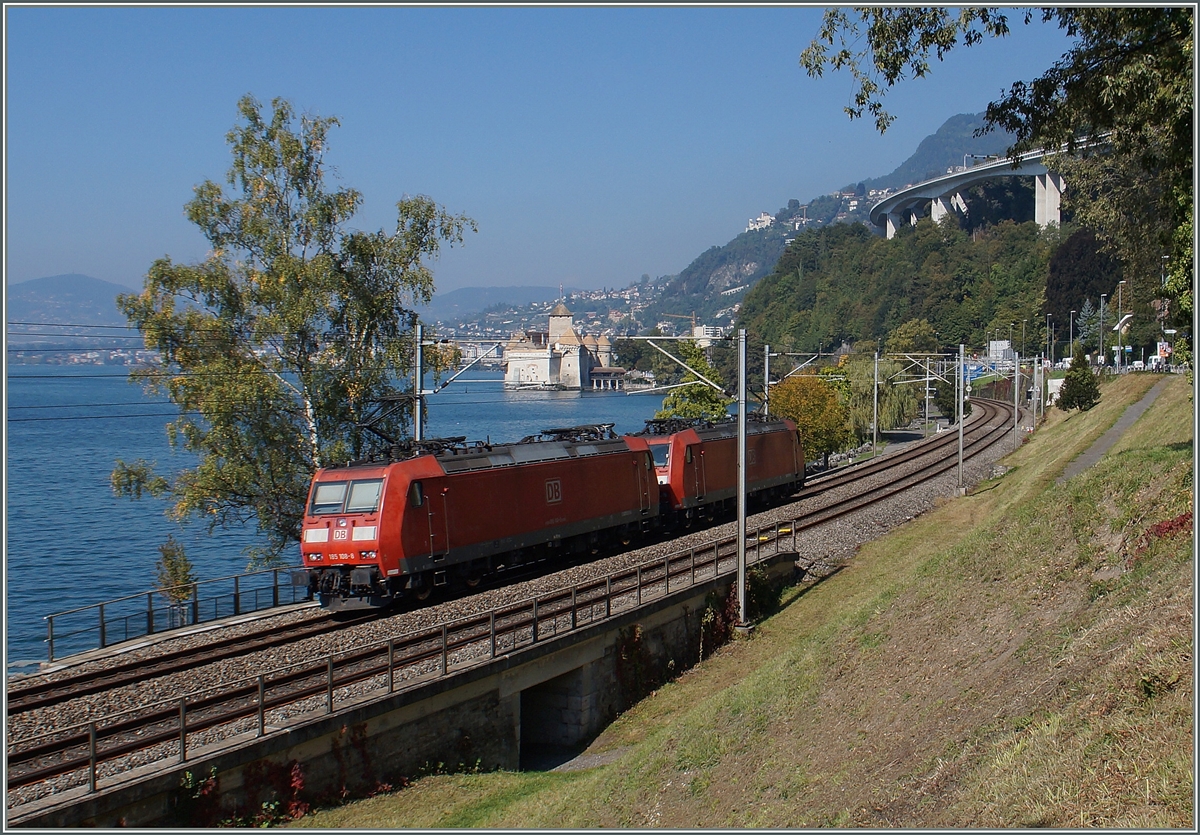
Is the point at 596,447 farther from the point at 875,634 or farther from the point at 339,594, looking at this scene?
A: the point at 875,634

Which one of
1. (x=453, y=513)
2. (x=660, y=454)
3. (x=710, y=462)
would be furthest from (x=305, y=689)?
(x=710, y=462)

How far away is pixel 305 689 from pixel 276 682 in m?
0.42

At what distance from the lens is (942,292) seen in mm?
153500

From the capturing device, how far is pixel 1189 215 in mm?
20750

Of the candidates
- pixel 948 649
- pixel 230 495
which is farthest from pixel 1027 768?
pixel 230 495

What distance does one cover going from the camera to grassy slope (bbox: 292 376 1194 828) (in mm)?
9141

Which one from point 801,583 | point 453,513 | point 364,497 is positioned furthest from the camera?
point 801,583

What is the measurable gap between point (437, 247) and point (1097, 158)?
24902mm

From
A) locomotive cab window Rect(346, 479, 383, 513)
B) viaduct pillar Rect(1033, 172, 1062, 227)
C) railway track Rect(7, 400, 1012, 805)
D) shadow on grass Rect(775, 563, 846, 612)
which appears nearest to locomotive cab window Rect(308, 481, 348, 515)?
locomotive cab window Rect(346, 479, 383, 513)

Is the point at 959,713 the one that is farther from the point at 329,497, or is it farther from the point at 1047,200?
the point at 1047,200

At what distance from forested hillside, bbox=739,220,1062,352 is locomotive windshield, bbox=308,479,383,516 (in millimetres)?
114303

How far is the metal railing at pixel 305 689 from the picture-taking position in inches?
486

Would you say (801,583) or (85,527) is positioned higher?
(801,583)

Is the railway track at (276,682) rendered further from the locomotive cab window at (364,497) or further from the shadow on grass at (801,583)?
the shadow on grass at (801,583)
